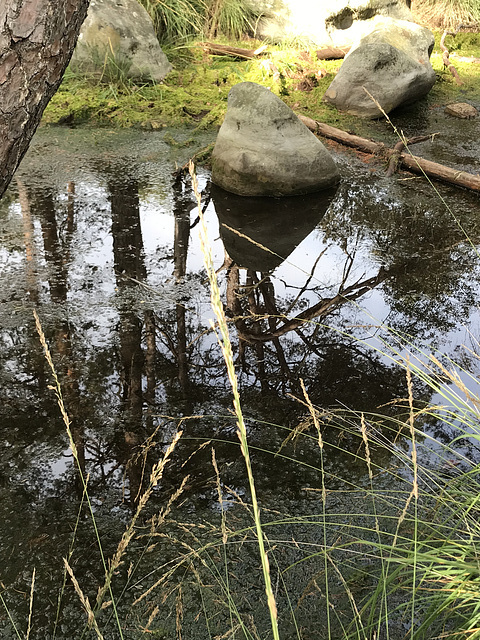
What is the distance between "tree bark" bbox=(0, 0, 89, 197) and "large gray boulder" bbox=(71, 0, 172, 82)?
6122mm

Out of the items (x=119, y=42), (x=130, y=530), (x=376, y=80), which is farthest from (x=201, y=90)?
(x=130, y=530)

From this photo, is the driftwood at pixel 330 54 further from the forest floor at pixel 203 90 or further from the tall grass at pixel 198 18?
the tall grass at pixel 198 18

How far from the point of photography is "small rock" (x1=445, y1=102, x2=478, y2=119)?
7.67m

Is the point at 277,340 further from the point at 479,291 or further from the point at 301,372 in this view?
the point at 479,291

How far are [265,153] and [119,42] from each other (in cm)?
338

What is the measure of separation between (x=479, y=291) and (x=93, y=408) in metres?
2.58

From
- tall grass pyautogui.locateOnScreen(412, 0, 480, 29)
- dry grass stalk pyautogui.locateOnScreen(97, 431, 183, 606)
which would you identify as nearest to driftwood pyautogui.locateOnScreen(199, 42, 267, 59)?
tall grass pyautogui.locateOnScreen(412, 0, 480, 29)

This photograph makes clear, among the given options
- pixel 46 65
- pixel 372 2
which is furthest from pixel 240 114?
pixel 372 2

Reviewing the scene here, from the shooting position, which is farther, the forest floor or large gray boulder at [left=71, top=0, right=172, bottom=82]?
large gray boulder at [left=71, top=0, right=172, bottom=82]

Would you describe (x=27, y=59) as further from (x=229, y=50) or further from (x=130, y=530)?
(x=229, y=50)

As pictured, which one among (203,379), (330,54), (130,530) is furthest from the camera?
(330,54)

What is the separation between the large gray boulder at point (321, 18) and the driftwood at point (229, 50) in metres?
1.01

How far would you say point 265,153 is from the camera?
5.34 meters

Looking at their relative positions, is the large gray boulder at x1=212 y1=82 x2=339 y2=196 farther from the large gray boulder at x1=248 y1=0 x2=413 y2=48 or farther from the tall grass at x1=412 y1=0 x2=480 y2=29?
the tall grass at x1=412 y1=0 x2=480 y2=29
